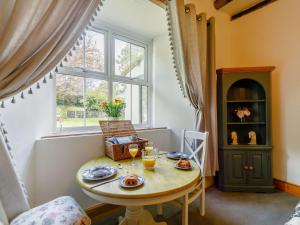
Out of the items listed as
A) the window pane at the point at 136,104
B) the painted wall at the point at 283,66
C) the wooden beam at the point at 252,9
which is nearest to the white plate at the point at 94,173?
the window pane at the point at 136,104

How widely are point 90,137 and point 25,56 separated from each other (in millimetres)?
994

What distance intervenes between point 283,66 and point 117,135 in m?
2.54

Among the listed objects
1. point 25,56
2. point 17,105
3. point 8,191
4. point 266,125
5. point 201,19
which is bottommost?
point 8,191

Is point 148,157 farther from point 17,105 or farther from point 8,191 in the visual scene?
point 17,105

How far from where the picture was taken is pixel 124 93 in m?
2.76

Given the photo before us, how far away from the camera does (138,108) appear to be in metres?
2.96

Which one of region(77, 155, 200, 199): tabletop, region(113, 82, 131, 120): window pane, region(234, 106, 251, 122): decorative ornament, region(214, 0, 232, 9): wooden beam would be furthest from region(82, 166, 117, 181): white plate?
region(214, 0, 232, 9): wooden beam

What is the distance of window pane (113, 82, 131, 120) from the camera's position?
2660mm

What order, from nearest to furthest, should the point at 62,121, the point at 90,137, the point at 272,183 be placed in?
the point at 90,137 < the point at 62,121 < the point at 272,183

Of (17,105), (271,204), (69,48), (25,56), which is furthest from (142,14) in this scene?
(271,204)

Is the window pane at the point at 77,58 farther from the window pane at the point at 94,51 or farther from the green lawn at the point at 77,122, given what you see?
the green lawn at the point at 77,122

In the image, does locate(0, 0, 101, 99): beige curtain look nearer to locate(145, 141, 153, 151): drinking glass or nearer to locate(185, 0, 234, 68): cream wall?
locate(145, 141, 153, 151): drinking glass

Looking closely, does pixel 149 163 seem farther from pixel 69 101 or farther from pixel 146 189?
pixel 69 101

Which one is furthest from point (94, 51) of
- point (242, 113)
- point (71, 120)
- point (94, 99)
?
point (242, 113)
